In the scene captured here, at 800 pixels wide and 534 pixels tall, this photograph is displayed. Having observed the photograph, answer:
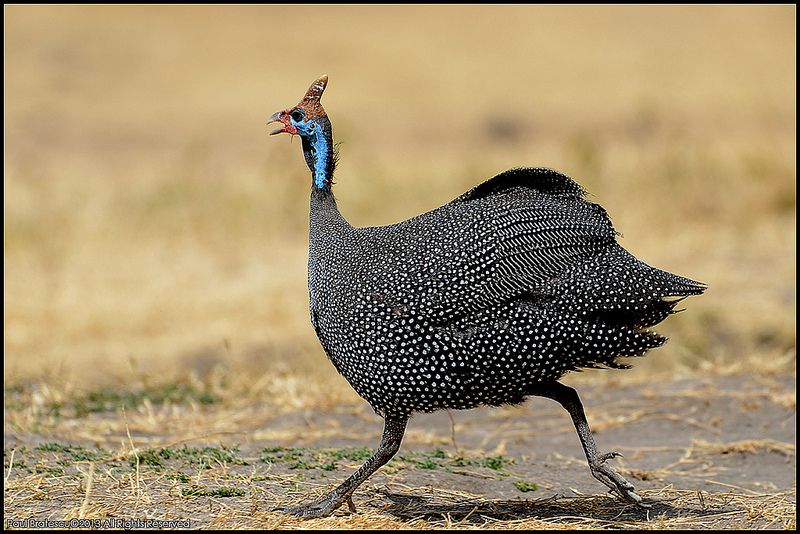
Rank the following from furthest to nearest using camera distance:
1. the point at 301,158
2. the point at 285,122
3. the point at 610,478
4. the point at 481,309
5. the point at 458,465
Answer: the point at 301,158 < the point at 458,465 < the point at 285,122 < the point at 610,478 < the point at 481,309

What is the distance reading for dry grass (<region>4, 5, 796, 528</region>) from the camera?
7488 mm

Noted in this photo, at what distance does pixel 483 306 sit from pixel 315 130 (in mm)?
1060

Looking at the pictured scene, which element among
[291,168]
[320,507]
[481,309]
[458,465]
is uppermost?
[291,168]

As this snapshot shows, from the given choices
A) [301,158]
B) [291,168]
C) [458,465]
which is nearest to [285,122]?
[458,465]

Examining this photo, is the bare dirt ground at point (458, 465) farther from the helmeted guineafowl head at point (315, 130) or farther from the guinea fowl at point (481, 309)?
the helmeted guineafowl head at point (315, 130)

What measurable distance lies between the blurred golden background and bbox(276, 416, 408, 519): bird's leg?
2533mm

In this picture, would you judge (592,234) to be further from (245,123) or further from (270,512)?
(245,123)

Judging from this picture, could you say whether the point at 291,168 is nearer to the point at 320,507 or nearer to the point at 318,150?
the point at 318,150

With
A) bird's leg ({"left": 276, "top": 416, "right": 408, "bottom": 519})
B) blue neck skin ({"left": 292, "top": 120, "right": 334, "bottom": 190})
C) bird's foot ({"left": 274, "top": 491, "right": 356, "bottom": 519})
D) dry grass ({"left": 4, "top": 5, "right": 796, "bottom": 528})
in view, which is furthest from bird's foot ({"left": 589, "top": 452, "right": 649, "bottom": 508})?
blue neck skin ({"left": 292, "top": 120, "right": 334, "bottom": 190})

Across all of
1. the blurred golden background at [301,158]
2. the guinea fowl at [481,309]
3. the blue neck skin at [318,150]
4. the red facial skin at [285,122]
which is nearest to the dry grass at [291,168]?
the blurred golden background at [301,158]

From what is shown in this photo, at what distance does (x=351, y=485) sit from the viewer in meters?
4.03

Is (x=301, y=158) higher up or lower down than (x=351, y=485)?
higher up

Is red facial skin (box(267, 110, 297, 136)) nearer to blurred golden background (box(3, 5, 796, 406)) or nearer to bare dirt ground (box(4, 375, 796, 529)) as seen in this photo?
bare dirt ground (box(4, 375, 796, 529))

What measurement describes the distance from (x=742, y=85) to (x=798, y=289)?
14.7 m
